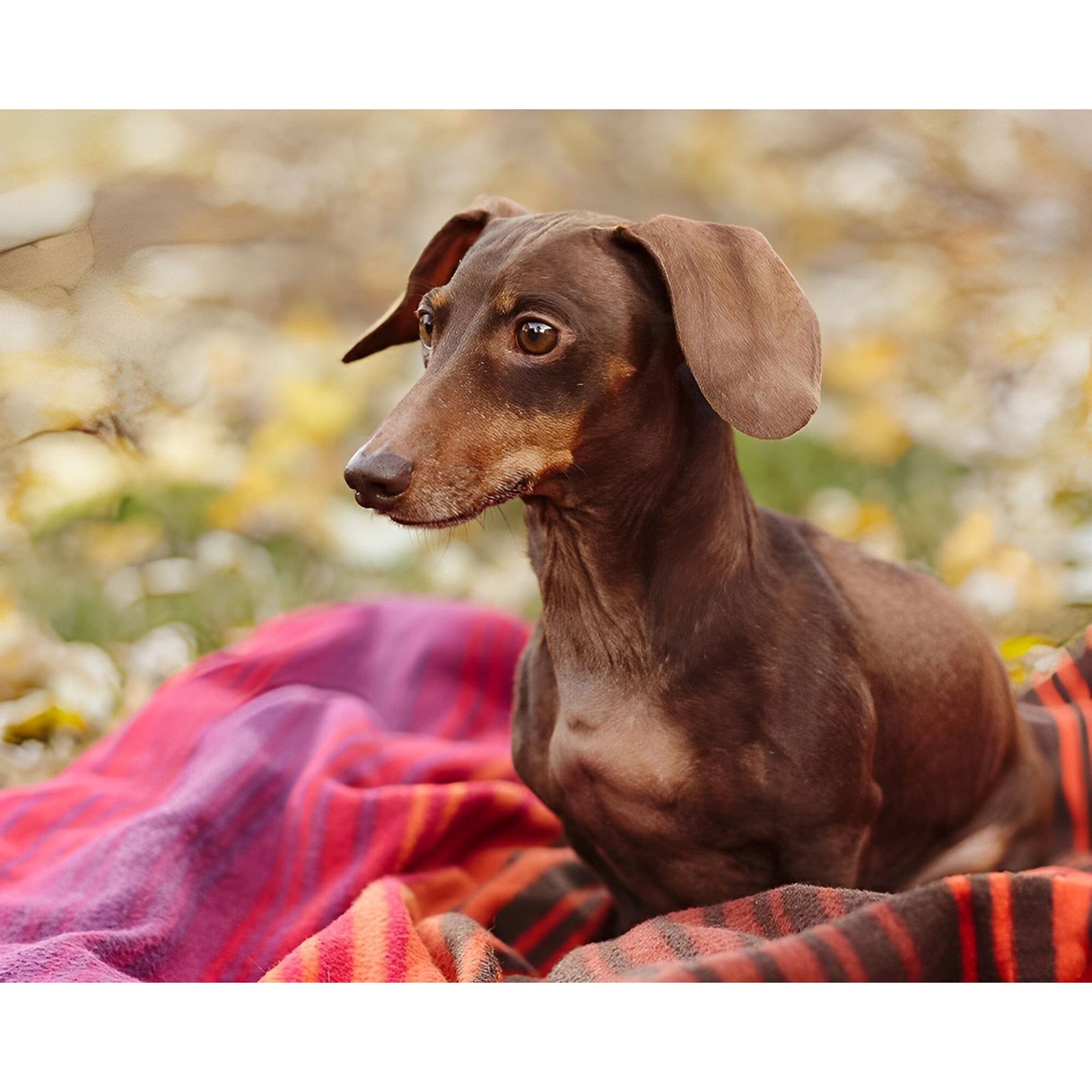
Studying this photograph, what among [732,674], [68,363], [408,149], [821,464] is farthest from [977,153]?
[68,363]

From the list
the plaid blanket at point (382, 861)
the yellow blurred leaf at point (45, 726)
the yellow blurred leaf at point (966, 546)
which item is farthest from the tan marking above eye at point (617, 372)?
the yellow blurred leaf at point (45, 726)

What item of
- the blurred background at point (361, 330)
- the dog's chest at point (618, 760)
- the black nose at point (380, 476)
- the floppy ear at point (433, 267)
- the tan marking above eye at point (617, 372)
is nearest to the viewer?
the black nose at point (380, 476)

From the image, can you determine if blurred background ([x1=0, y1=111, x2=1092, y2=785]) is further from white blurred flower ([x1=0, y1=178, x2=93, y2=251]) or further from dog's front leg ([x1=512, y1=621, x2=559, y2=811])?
dog's front leg ([x1=512, y1=621, x2=559, y2=811])

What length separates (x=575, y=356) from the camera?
Result: 4.35 feet

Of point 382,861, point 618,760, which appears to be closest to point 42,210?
point 382,861

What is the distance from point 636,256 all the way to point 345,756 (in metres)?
1.22

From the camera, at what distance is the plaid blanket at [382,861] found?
1.32 meters

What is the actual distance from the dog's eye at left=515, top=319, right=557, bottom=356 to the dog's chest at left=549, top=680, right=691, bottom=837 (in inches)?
19.2

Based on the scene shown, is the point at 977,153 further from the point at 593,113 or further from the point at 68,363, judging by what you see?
the point at 68,363

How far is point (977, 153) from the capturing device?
2254 millimetres

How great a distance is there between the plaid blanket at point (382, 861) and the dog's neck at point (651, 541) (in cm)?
37

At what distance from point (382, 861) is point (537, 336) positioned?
1026mm

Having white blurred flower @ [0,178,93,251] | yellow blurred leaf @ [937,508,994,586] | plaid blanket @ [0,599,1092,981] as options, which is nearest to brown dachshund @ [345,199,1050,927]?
plaid blanket @ [0,599,1092,981]

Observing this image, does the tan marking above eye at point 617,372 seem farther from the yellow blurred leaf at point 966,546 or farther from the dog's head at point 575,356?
the yellow blurred leaf at point 966,546
